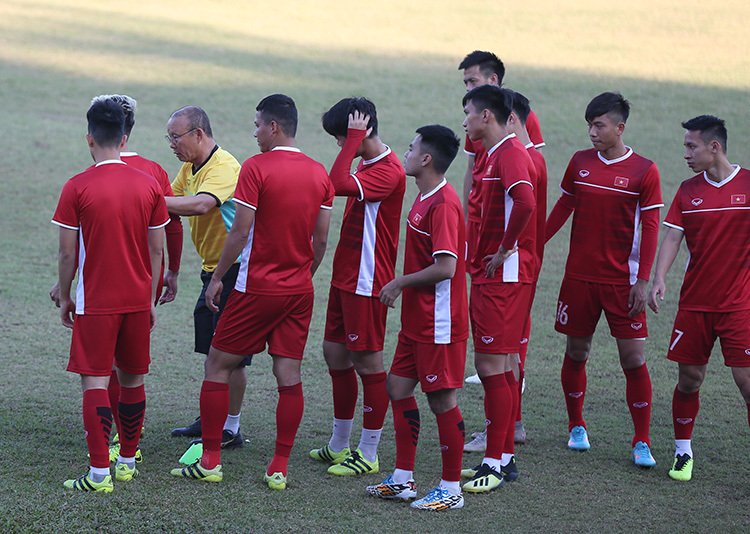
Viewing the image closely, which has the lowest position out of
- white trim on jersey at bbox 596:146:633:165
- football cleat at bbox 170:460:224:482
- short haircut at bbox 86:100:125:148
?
football cleat at bbox 170:460:224:482

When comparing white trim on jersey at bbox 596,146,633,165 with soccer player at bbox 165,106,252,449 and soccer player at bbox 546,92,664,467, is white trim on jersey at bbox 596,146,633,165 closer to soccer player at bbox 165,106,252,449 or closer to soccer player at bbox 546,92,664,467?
soccer player at bbox 546,92,664,467

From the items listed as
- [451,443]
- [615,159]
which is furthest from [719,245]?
[451,443]

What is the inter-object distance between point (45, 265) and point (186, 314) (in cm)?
210

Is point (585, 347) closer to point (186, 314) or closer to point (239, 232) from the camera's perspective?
point (239, 232)

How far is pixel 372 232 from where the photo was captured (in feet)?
18.0

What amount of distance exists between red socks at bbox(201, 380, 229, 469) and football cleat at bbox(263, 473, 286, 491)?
303 mm

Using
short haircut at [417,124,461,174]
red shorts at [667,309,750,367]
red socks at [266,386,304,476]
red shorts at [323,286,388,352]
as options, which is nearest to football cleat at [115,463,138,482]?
red socks at [266,386,304,476]

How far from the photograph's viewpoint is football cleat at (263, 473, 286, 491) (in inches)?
203

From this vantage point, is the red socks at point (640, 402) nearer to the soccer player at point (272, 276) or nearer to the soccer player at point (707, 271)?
the soccer player at point (707, 271)

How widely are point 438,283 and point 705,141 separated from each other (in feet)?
6.04

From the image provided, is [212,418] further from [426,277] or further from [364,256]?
[426,277]

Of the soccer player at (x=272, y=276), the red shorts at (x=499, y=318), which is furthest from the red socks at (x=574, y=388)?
the soccer player at (x=272, y=276)

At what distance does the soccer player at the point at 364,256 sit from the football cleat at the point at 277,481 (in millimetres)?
403

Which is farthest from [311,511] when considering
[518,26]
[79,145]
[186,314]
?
[518,26]
